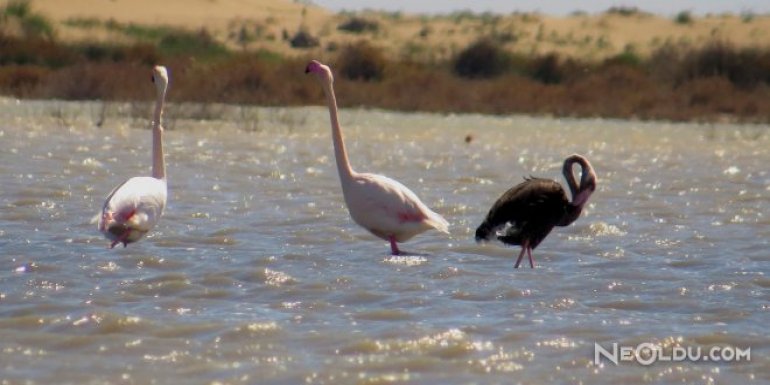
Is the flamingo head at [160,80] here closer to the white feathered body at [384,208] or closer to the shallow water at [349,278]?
the shallow water at [349,278]

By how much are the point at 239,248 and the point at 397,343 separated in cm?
339

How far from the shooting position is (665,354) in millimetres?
7406

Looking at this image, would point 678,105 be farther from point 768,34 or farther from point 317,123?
point 768,34

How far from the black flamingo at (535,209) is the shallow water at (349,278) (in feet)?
0.94

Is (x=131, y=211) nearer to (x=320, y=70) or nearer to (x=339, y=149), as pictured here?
(x=339, y=149)

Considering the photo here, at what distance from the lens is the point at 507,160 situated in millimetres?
18422

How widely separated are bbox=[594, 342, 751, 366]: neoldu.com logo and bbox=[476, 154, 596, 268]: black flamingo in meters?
2.04

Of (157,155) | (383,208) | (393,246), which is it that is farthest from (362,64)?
(383,208)

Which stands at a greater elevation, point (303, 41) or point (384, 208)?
point (303, 41)

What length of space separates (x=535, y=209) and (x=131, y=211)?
2.49 m

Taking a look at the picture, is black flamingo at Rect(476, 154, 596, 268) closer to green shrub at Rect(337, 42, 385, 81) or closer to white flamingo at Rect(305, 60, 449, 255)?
white flamingo at Rect(305, 60, 449, 255)

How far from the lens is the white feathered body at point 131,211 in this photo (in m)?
9.40

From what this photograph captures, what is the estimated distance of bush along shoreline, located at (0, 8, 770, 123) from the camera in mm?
26594

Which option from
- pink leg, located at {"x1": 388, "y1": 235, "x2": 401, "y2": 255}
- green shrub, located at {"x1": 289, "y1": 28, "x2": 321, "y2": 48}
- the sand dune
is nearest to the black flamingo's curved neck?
pink leg, located at {"x1": 388, "y1": 235, "x2": 401, "y2": 255}
